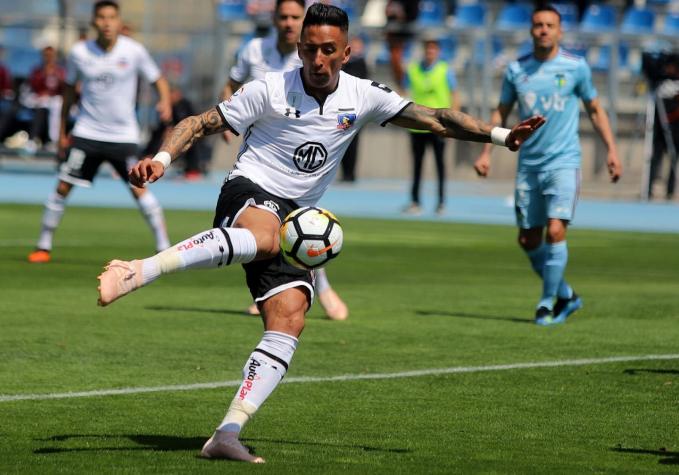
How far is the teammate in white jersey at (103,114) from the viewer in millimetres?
15141

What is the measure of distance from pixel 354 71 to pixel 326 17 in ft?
69.7

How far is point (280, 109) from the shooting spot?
23.3 ft

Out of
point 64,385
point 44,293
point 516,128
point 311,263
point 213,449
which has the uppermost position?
point 516,128

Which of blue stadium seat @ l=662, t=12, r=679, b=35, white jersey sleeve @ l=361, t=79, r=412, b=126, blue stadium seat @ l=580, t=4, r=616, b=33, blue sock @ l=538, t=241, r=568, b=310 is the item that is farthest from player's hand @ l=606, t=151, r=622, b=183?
blue stadium seat @ l=662, t=12, r=679, b=35

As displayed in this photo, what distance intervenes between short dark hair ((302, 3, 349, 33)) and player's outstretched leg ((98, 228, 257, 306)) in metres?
0.96

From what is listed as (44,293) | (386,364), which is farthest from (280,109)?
(44,293)

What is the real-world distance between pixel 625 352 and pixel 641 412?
2344 mm

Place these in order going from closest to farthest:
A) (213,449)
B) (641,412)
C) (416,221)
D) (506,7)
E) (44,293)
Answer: (213,449), (641,412), (44,293), (416,221), (506,7)

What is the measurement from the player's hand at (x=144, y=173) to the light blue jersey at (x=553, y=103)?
5.84m

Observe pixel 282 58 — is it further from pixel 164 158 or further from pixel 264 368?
pixel 264 368

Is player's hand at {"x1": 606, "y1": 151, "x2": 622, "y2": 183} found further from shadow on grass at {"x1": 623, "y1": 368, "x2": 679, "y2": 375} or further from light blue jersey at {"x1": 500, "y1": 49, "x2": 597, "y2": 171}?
shadow on grass at {"x1": 623, "y1": 368, "x2": 679, "y2": 375}

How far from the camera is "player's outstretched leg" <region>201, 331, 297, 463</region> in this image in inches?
247

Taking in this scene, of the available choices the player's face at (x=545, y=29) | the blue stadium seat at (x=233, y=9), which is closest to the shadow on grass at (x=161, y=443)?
the player's face at (x=545, y=29)

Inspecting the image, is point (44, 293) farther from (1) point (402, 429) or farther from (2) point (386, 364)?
(1) point (402, 429)
